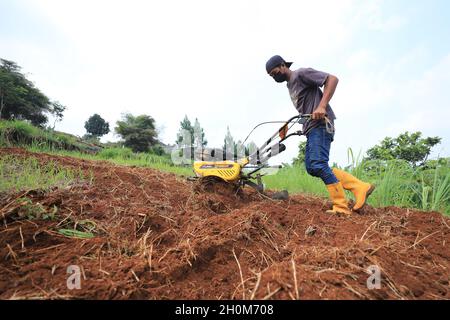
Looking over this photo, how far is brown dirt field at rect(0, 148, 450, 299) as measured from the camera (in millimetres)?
1062

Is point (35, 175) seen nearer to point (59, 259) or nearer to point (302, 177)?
point (59, 259)

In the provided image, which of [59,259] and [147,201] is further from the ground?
[147,201]

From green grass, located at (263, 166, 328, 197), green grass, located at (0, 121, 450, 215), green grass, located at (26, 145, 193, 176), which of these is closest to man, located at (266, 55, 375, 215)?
green grass, located at (0, 121, 450, 215)

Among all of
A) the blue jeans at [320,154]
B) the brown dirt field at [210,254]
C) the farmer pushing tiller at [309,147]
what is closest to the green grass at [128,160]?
the farmer pushing tiller at [309,147]

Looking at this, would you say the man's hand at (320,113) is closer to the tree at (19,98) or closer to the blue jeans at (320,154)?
the blue jeans at (320,154)

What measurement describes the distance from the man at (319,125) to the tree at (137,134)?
18.3 meters

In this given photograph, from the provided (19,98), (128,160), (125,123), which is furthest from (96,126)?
(128,160)

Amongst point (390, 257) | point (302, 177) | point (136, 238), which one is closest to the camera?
point (390, 257)

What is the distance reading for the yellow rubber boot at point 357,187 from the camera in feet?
8.79
